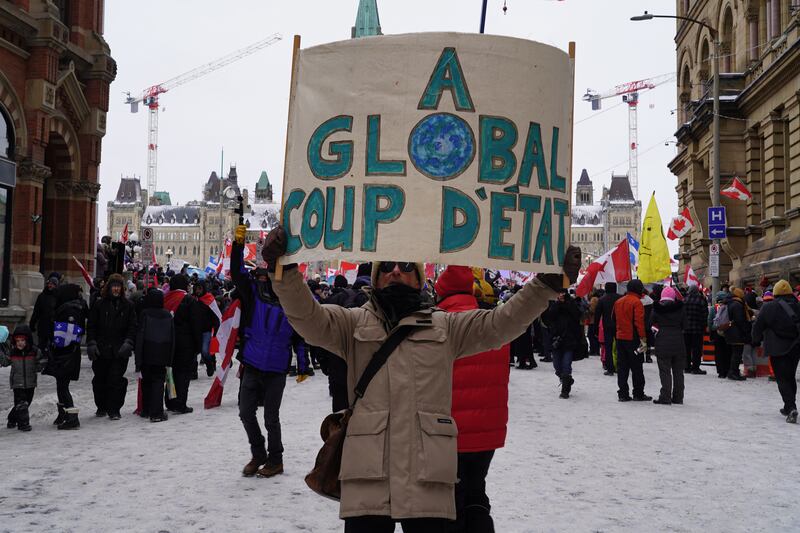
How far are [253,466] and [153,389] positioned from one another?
4.07 m

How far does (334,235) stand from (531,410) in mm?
9152

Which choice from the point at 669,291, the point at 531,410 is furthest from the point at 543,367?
the point at 531,410

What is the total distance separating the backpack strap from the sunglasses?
325 mm

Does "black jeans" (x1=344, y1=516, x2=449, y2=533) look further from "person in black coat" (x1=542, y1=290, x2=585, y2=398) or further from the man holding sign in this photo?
"person in black coat" (x1=542, y1=290, x2=585, y2=398)

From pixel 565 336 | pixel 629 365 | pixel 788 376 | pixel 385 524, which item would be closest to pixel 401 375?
pixel 385 524

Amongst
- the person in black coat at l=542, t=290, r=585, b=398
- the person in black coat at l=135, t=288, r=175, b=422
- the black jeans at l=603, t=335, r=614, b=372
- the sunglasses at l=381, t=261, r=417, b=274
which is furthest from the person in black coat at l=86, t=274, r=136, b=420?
the black jeans at l=603, t=335, r=614, b=372

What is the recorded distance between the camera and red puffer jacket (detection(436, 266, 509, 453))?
471 centimetres

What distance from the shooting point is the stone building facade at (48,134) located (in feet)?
66.6

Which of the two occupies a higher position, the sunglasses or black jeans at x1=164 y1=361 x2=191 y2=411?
the sunglasses

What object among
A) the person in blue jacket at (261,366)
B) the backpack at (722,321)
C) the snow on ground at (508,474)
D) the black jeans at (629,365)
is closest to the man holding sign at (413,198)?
the snow on ground at (508,474)

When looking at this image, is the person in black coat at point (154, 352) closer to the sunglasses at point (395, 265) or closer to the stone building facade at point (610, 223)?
the sunglasses at point (395, 265)

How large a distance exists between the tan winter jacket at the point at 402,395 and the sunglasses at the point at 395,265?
19cm

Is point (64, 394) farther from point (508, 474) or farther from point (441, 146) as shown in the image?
point (441, 146)

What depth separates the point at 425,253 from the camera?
3.57 m
